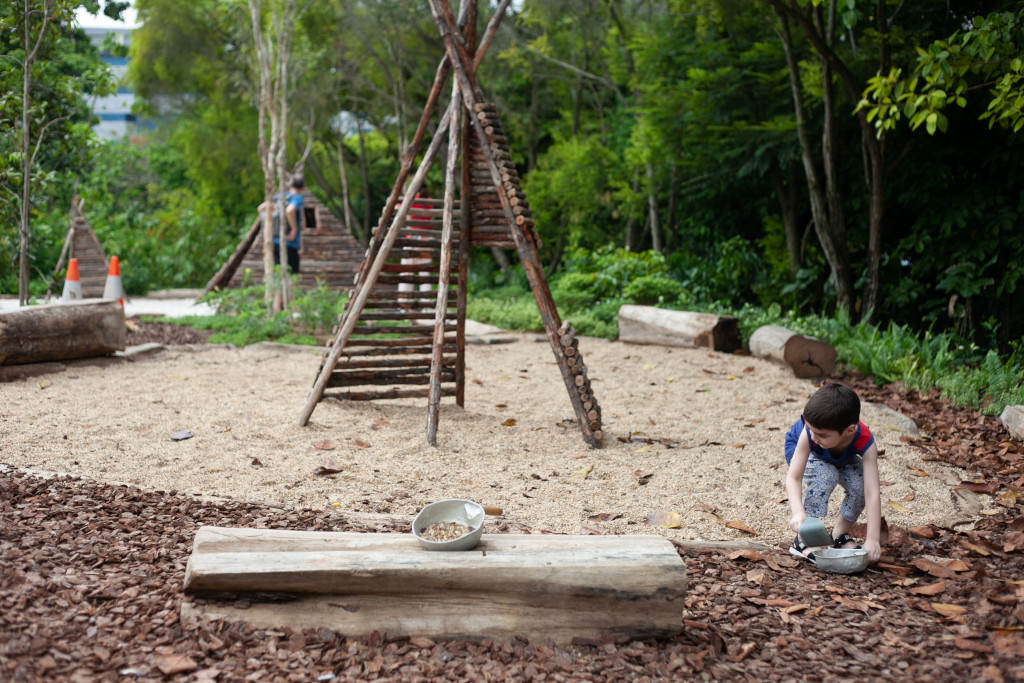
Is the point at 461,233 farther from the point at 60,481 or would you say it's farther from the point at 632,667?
the point at 632,667

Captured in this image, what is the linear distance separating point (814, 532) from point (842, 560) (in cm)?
16

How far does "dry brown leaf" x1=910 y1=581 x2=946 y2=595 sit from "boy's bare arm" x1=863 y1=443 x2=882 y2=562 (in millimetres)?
168

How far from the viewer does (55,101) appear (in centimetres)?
780

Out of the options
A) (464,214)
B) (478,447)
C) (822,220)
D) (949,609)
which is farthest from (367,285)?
(822,220)

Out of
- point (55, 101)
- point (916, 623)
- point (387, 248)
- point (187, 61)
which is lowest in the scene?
point (916, 623)

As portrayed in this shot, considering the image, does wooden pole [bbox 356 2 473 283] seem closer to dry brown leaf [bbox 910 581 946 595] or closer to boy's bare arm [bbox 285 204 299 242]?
dry brown leaf [bbox 910 581 946 595]

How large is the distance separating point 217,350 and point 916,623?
733cm

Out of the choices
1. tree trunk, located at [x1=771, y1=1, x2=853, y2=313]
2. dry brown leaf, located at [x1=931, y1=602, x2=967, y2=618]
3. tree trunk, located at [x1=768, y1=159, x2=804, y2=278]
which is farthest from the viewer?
tree trunk, located at [x1=768, y1=159, x2=804, y2=278]

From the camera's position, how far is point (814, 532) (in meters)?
3.05

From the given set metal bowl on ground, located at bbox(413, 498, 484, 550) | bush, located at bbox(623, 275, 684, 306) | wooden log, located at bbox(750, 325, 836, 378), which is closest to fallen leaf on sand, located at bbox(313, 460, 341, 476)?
metal bowl on ground, located at bbox(413, 498, 484, 550)

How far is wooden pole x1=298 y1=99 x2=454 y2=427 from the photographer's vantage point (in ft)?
17.1

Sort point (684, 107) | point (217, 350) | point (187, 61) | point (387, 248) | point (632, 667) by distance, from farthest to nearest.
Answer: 1. point (187, 61)
2. point (684, 107)
3. point (217, 350)
4. point (387, 248)
5. point (632, 667)

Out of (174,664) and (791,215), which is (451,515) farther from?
(791,215)

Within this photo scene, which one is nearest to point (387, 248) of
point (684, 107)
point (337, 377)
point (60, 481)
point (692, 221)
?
point (337, 377)
